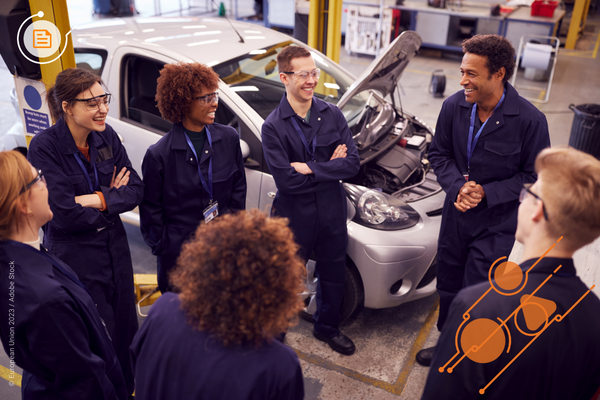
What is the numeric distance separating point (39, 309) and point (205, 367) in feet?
2.03

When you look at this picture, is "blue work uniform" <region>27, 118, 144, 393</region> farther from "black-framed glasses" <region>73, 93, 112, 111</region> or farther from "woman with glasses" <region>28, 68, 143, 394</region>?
"black-framed glasses" <region>73, 93, 112, 111</region>

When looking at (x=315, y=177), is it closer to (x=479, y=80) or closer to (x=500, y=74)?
(x=479, y=80)

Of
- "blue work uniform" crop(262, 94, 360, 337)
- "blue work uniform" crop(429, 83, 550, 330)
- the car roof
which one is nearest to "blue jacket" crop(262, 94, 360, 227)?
"blue work uniform" crop(262, 94, 360, 337)

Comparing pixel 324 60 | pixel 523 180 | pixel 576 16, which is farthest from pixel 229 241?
pixel 576 16

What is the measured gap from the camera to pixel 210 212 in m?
2.55

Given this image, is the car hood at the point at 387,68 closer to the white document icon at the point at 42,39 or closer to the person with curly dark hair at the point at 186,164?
the person with curly dark hair at the point at 186,164

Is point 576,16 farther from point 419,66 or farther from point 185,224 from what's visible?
point 185,224

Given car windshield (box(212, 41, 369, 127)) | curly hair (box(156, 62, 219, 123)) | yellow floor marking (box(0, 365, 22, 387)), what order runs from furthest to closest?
car windshield (box(212, 41, 369, 127)) → yellow floor marking (box(0, 365, 22, 387)) → curly hair (box(156, 62, 219, 123))

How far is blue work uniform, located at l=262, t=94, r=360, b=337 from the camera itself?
2580 millimetres

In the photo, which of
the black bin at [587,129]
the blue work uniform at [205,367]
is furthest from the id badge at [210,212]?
the black bin at [587,129]

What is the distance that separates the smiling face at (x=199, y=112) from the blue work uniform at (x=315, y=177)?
344 millimetres

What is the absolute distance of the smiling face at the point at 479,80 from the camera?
2426mm

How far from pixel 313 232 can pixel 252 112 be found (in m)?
0.97

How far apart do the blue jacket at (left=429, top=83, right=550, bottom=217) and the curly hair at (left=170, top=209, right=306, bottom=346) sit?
1625 millimetres
